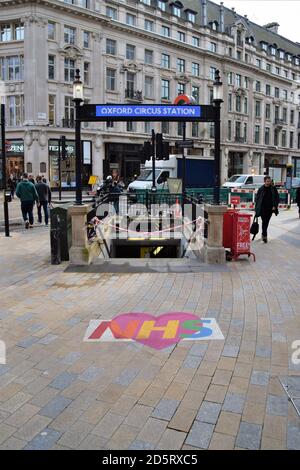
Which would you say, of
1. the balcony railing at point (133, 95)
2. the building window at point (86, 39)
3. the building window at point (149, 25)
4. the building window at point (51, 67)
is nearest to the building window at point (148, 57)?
the building window at point (149, 25)

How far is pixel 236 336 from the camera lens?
511cm

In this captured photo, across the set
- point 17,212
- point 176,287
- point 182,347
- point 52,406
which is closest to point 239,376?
point 182,347

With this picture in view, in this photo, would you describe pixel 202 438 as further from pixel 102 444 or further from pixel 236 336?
pixel 236 336

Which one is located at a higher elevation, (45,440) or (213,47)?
(213,47)

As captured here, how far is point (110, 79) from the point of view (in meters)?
43.9

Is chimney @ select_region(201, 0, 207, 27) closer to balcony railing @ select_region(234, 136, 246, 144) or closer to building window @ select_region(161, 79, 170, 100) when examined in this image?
building window @ select_region(161, 79, 170, 100)

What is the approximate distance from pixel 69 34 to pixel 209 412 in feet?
139

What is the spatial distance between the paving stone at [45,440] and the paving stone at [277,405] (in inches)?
66.8

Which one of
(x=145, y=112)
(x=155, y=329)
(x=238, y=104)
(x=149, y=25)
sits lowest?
(x=155, y=329)

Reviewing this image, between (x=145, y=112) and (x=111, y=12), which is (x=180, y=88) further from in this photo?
(x=145, y=112)

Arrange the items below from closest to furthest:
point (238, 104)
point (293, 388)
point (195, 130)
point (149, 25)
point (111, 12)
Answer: point (293, 388)
point (111, 12)
point (149, 25)
point (195, 130)
point (238, 104)

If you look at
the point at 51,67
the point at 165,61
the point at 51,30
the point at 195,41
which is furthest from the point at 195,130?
the point at 51,30

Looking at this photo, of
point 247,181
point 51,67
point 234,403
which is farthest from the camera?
point 51,67

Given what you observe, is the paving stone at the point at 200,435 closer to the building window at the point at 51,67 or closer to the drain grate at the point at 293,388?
the drain grate at the point at 293,388
